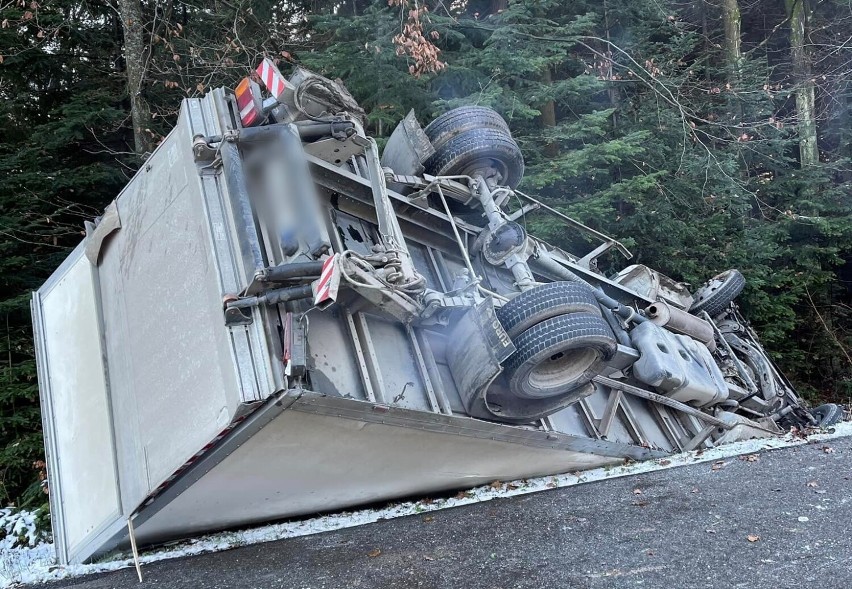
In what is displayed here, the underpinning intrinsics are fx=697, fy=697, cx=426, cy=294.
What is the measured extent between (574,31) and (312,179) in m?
6.07

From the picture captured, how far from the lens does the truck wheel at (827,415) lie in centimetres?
689

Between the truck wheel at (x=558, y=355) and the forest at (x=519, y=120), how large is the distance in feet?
13.7

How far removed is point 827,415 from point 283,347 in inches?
250

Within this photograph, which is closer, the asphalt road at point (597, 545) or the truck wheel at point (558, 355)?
the asphalt road at point (597, 545)

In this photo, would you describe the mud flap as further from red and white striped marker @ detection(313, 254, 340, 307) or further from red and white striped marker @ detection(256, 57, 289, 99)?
red and white striped marker @ detection(256, 57, 289, 99)

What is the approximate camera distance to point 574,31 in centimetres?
862

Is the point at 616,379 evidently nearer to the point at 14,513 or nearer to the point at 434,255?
the point at 434,255

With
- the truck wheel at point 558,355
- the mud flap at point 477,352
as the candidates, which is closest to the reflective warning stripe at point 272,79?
the mud flap at point 477,352

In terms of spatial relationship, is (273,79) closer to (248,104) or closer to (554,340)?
(248,104)

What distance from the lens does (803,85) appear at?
1168 cm

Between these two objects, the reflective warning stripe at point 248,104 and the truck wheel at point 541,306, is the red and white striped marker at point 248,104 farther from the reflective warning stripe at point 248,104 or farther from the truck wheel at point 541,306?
the truck wheel at point 541,306

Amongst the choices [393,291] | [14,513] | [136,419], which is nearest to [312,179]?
[393,291]

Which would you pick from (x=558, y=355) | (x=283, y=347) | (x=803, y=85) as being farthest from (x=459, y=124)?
(x=803, y=85)

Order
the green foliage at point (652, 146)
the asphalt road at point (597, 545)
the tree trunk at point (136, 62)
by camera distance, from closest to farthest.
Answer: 1. the asphalt road at point (597, 545)
2. the tree trunk at point (136, 62)
3. the green foliage at point (652, 146)
